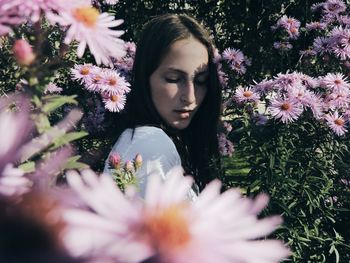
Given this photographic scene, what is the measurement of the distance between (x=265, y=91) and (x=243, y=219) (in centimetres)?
194

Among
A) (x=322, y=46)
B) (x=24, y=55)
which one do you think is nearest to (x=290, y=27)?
(x=322, y=46)

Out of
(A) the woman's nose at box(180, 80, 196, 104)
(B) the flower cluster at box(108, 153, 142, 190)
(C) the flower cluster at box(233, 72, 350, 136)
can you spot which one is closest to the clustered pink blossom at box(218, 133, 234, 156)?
(C) the flower cluster at box(233, 72, 350, 136)

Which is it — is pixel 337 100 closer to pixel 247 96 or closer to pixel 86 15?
pixel 247 96

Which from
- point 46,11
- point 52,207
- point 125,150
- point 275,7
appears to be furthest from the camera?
point 275,7

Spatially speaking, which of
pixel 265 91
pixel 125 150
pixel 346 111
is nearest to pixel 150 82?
pixel 125 150

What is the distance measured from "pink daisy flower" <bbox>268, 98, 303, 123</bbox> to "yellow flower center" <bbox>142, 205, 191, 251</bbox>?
5.58 ft

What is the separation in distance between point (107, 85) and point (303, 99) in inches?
31.2

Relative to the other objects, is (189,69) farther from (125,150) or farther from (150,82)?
(125,150)

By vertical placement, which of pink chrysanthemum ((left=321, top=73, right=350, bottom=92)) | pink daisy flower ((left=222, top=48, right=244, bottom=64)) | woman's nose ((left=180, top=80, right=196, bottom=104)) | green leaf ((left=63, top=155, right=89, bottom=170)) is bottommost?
pink daisy flower ((left=222, top=48, right=244, bottom=64))

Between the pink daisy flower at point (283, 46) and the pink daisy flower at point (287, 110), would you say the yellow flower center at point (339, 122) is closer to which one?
the pink daisy flower at point (287, 110)

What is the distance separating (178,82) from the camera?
1536 mm

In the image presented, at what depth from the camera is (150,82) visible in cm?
160

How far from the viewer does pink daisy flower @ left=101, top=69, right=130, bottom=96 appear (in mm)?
2174

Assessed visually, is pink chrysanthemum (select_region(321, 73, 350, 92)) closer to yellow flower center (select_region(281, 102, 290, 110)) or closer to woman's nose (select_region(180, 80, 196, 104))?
yellow flower center (select_region(281, 102, 290, 110))
